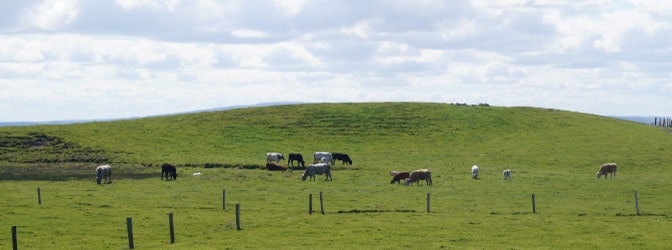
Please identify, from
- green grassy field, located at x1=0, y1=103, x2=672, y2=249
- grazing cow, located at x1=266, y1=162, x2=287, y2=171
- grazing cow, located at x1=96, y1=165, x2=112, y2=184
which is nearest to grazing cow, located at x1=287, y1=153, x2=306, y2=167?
green grassy field, located at x1=0, y1=103, x2=672, y2=249

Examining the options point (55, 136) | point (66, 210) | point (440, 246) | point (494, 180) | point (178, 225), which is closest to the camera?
point (440, 246)

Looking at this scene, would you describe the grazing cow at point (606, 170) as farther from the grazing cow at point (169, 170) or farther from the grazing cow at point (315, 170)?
the grazing cow at point (169, 170)

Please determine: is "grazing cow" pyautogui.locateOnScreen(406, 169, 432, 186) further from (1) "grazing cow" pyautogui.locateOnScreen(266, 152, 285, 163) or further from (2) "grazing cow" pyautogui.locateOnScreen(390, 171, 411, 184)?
(1) "grazing cow" pyautogui.locateOnScreen(266, 152, 285, 163)

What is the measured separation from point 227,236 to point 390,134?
58969 millimetres

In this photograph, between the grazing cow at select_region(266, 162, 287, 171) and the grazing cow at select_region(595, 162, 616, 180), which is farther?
the grazing cow at select_region(266, 162, 287, 171)

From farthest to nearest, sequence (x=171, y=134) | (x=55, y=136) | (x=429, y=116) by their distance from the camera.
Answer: (x=429, y=116), (x=171, y=134), (x=55, y=136)

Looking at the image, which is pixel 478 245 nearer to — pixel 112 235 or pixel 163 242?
pixel 163 242

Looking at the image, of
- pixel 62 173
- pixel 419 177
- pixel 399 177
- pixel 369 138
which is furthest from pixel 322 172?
pixel 369 138

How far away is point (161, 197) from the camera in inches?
2007

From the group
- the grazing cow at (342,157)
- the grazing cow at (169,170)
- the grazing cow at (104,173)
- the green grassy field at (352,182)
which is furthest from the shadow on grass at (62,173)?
the grazing cow at (342,157)

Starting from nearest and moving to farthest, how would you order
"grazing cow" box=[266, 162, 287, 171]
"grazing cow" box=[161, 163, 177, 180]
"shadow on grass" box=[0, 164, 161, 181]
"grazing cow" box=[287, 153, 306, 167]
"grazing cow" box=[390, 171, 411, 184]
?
1. "grazing cow" box=[390, 171, 411, 184]
2. "grazing cow" box=[161, 163, 177, 180]
3. "shadow on grass" box=[0, 164, 161, 181]
4. "grazing cow" box=[266, 162, 287, 171]
5. "grazing cow" box=[287, 153, 306, 167]

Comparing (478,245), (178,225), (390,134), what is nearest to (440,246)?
(478,245)

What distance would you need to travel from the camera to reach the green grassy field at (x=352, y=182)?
36.8 meters

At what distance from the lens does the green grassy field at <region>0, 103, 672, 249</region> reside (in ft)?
121
